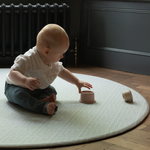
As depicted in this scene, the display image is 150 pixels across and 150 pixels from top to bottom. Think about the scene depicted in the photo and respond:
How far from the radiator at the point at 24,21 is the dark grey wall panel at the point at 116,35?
0.27 m

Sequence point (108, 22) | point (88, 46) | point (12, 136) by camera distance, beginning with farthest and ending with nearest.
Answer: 1. point (88, 46)
2. point (108, 22)
3. point (12, 136)

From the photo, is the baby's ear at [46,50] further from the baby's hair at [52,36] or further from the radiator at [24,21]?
→ the radiator at [24,21]

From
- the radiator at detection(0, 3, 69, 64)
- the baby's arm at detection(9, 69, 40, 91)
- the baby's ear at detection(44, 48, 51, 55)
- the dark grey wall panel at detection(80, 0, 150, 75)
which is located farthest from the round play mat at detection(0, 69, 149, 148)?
the radiator at detection(0, 3, 69, 64)

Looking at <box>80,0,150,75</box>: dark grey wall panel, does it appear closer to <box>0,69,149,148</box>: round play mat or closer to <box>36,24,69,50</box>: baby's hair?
<box>0,69,149,148</box>: round play mat

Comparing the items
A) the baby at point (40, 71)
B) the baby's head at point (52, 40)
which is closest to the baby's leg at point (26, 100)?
the baby at point (40, 71)

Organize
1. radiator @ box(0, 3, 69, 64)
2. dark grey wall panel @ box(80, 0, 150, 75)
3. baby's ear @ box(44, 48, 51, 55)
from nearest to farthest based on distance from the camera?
1. baby's ear @ box(44, 48, 51, 55)
2. dark grey wall panel @ box(80, 0, 150, 75)
3. radiator @ box(0, 3, 69, 64)

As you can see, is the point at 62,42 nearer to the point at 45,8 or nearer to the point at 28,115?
the point at 28,115

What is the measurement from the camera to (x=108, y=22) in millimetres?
2402

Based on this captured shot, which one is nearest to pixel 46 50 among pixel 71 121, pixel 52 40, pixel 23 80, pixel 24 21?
pixel 52 40

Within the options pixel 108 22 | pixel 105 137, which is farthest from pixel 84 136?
pixel 108 22

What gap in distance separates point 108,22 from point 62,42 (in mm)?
1237

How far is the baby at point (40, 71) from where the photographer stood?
1229 millimetres

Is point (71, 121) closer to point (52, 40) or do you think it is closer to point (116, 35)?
point (52, 40)

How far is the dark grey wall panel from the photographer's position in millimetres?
2201
